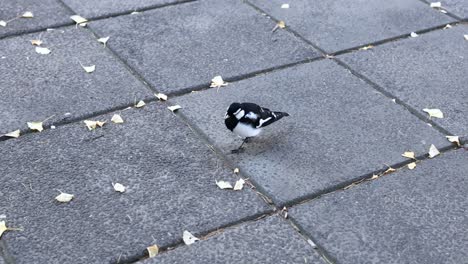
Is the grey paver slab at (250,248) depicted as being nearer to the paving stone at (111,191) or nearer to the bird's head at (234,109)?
the paving stone at (111,191)

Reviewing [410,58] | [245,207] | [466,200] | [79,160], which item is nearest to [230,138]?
[245,207]

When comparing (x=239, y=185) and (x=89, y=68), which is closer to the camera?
(x=239, y=185)

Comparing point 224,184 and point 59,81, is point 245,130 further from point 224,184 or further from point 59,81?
point 59,81

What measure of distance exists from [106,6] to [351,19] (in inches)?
92.1

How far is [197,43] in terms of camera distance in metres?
5.62

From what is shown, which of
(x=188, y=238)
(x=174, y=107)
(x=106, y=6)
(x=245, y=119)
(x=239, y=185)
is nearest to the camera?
(x=188, y=238)

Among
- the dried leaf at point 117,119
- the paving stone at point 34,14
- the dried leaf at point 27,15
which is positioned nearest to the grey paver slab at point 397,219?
the dried leaf at point 117,119

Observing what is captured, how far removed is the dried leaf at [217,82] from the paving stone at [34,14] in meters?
1.61

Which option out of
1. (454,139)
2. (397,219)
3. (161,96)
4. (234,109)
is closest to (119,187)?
(234,109)

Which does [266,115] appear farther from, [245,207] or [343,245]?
[343,245]

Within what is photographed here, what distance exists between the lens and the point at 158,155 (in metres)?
4.24

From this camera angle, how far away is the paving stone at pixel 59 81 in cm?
462

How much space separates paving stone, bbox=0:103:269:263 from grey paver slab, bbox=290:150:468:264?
43cm

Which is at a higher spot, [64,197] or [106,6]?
[64,197]
